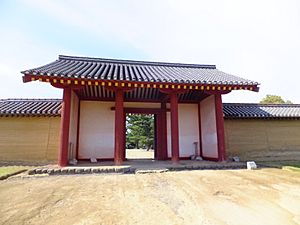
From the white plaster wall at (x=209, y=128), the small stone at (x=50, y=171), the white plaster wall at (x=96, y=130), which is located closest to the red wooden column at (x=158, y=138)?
the white plaster wall at (x=209, y=128)

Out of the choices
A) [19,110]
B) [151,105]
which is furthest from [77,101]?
[151,105]

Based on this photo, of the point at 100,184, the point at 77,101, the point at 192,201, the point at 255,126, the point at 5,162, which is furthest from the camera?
the point at 255,126

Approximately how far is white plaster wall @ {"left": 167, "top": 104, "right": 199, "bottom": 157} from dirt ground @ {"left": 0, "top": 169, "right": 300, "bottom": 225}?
16.2ft

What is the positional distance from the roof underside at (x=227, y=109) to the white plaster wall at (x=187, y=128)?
148 centimetres

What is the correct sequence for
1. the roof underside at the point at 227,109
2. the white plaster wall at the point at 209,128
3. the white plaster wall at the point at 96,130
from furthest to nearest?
the white plaster wall at the point at 96,130, the roof underside at the point at 227,109, the white plaster wall at the point at 209,128

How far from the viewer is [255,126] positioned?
1027cm

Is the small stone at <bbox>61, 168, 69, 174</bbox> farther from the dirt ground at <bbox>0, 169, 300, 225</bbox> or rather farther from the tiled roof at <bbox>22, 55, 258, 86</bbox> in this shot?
the tiled roof at <bbox>22, 55, 258, 86</bbox>

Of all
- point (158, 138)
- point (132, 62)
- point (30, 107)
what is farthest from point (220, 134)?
point (30, 107)

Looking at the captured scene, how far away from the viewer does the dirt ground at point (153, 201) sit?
2.68 meters

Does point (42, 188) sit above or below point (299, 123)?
below

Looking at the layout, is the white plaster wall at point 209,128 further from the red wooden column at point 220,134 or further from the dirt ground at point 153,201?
the dirt ground at point 153,201

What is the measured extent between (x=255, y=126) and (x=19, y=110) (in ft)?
34.7

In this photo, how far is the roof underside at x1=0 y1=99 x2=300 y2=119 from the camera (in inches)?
342

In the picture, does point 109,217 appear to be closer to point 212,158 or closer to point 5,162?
point 212,158
